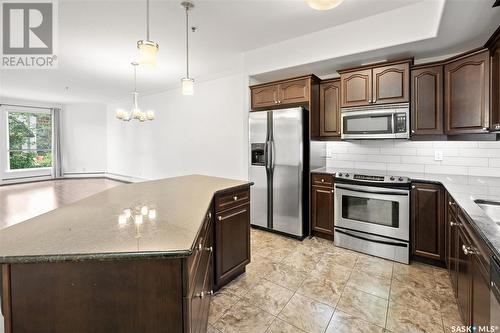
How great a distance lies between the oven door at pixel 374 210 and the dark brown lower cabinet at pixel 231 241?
1385mm

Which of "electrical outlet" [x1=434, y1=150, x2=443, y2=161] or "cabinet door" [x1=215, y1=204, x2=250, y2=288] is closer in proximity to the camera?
"cabinet door" [x1=215, y1=204, x2=250, y2=288]

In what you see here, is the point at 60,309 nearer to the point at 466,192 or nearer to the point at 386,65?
the point at 466,192

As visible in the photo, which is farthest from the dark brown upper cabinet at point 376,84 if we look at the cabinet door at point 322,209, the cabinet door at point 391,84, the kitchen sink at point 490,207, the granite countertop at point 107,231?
the granite countertop at point 107,231

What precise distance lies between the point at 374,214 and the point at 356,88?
1.60 metres

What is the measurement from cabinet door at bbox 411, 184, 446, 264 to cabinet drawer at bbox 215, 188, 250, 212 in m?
1.85

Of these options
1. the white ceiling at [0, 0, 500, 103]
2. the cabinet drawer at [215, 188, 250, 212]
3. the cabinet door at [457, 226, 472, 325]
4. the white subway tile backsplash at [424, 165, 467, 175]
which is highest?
the white ceiling at [0, 0, 500, 103]

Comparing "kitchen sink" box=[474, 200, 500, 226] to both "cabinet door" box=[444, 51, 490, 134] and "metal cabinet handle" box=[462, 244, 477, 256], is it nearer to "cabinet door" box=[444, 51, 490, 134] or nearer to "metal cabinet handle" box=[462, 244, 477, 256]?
"metal cabinet handle" box=[462, 244, 477, 256]

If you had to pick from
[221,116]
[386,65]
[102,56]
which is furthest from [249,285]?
[102,56]

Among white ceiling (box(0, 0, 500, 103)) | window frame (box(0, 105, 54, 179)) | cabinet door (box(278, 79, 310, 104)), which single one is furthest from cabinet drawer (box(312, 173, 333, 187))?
window frame (box(0, 105, 54, 179))

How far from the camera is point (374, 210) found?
2953 millimetres

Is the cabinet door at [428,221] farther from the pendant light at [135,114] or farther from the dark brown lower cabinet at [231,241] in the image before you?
the pendant light at [135,114]

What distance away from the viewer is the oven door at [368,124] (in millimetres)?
3000

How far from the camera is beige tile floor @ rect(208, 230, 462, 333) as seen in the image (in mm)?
1843

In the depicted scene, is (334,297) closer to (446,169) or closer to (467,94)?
(446,169)
